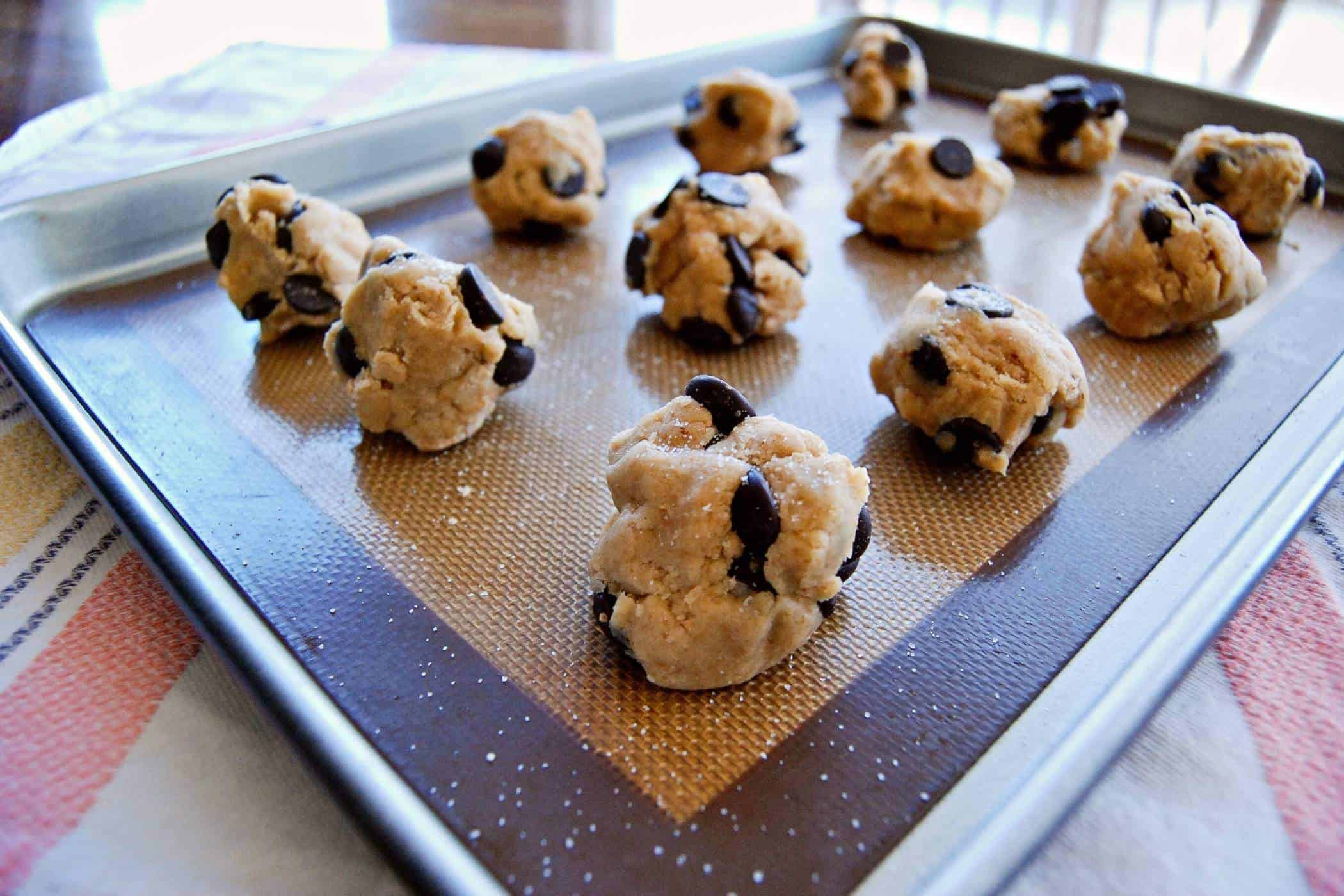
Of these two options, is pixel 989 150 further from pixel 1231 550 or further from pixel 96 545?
pixel 96 545

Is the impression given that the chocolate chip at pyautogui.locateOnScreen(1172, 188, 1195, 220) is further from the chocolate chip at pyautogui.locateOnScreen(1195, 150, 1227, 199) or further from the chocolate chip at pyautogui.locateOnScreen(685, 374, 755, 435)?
the chocolate chip at pyautogui.locateOnScreen(685, 374, 755, 435)

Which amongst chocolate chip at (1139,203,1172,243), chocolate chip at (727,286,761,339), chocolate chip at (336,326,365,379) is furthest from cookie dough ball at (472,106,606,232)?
chocolate chip at (1139,203,1172,243)

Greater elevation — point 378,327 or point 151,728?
point 378,327

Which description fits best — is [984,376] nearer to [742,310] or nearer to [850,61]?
[742,310]

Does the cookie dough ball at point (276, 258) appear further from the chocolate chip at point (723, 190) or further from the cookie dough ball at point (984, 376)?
the cookie dough ball at point (984, 376)

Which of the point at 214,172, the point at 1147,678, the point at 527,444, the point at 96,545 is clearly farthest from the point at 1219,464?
the point at 214,172

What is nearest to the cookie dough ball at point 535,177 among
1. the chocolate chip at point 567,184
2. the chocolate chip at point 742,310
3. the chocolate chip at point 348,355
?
the chocolate chip at point 567,184
